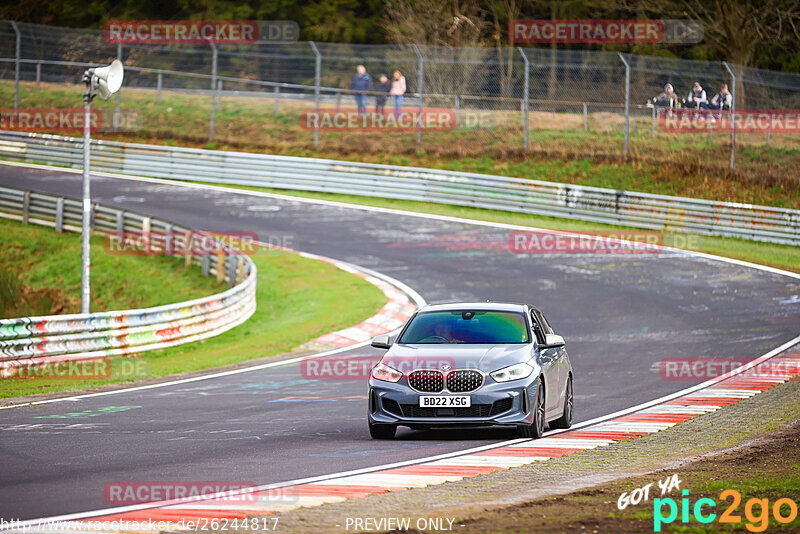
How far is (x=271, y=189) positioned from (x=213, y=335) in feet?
55.6

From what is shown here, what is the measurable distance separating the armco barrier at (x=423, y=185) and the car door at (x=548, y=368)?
63.4 ft

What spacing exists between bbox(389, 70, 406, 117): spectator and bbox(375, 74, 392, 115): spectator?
1.29 ft

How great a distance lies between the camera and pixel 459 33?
5759cm

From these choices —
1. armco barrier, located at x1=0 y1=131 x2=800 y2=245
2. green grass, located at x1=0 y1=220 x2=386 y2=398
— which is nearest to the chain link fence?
armco barrier, located at x1=0 y1=131 x2=800 y2=245

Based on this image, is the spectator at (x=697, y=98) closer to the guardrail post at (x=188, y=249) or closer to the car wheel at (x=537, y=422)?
the guardrail post at (x=188, y=249)

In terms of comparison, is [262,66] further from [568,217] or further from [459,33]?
[459,33]

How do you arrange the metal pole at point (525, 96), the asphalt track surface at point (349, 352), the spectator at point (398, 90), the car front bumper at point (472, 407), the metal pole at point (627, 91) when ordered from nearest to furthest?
the asphalt track surface at point (349, 352) → the car front bumper at point (472, 407) → the metal pole at point (627, 91) → the metal pole at point (525, 96) → the spectator at point (398, 90)

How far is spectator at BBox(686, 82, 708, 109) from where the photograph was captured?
113 ft

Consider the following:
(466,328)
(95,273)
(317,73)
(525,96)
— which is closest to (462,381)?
(466,328)

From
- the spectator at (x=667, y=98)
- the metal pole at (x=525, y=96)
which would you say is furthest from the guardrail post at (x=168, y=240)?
the spectator at (x=667, y=98)

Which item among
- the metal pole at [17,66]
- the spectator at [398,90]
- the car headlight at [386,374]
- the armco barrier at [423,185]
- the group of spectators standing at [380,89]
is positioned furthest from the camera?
the metal pole at [17,66]

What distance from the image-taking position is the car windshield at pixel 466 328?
1185 centimetres

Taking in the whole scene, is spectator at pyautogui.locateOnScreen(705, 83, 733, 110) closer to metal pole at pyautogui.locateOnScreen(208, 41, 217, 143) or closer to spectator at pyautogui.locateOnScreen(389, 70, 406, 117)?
spectator at pyautogui.locateOnScreen(389, 70, 406, 117)

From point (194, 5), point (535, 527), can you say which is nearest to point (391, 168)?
point (535, 527)
